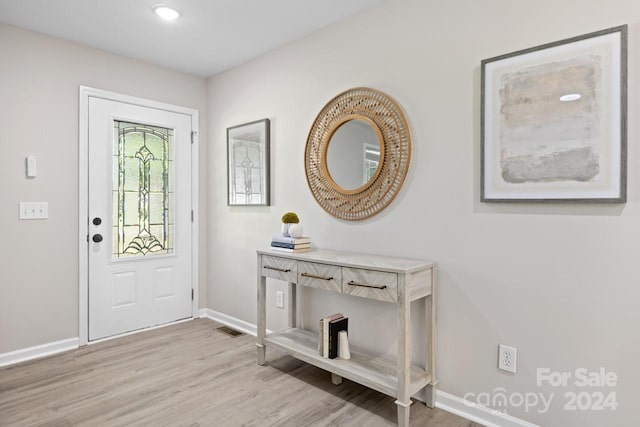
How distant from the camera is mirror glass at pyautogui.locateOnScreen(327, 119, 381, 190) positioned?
237 centimetres

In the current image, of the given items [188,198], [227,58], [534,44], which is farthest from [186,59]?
[534,44]

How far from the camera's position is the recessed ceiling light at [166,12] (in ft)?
7.90

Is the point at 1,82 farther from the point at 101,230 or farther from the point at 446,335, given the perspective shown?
the point at 446,335

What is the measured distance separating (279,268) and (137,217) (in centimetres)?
158

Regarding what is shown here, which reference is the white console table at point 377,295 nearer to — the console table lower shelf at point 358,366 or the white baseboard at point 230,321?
the console table lower shelf at point 358,366

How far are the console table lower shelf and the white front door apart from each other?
4.70 feet

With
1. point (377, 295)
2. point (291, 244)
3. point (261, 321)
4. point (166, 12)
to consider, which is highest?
point (166, 12)

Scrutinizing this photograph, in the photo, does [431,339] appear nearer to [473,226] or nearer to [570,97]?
[473,226]

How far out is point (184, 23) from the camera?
263cm

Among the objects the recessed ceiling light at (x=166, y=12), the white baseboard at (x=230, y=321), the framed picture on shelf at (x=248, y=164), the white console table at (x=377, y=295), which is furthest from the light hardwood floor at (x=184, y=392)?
the recessed ceiling light at (x=166, y=12)

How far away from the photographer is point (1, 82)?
2.62m

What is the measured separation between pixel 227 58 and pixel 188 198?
1.36m

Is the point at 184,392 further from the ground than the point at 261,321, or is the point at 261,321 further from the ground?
the point at 261,321

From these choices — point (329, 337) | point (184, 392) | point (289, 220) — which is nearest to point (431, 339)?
point (329, 337)
